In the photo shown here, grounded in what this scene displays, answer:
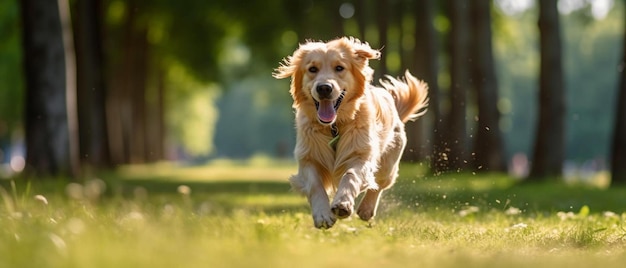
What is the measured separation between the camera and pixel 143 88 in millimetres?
35625

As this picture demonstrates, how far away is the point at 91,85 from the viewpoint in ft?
77.6

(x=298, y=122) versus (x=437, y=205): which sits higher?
(x=298, y=122)

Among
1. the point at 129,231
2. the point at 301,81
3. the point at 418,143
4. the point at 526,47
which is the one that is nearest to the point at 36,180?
the point at 301,81

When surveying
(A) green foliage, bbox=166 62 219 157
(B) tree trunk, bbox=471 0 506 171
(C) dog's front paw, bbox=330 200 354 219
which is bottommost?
(A) green foliage, bbox=166 62 219 157

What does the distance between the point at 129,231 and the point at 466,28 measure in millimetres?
18626

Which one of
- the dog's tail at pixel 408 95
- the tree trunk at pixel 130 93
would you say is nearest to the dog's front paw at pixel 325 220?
the dog's tail at pixel 408 95

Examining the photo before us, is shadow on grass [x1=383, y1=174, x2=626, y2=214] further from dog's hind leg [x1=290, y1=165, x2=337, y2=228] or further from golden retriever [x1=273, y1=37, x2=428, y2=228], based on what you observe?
dog's hind leg [x1=290, y1=165, x2=337, y2=228]

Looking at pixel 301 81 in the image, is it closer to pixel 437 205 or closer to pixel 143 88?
pixel 437 205

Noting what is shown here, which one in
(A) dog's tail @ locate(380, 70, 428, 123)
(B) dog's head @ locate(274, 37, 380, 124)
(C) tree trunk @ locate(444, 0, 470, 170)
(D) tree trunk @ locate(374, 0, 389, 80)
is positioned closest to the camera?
(B) dog's head @ locate(274, 37, 380, 124)

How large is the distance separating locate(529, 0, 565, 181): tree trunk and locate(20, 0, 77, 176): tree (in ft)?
26.8

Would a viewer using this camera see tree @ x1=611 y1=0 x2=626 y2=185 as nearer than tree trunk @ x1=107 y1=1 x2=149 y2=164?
Yes

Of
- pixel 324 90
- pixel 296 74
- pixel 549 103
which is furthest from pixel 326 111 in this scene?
pixel 549 103

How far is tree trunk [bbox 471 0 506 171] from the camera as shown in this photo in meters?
22.4

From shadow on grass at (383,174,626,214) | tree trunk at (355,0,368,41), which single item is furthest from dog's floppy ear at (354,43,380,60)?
tree trunk at (355,0,368,41)
